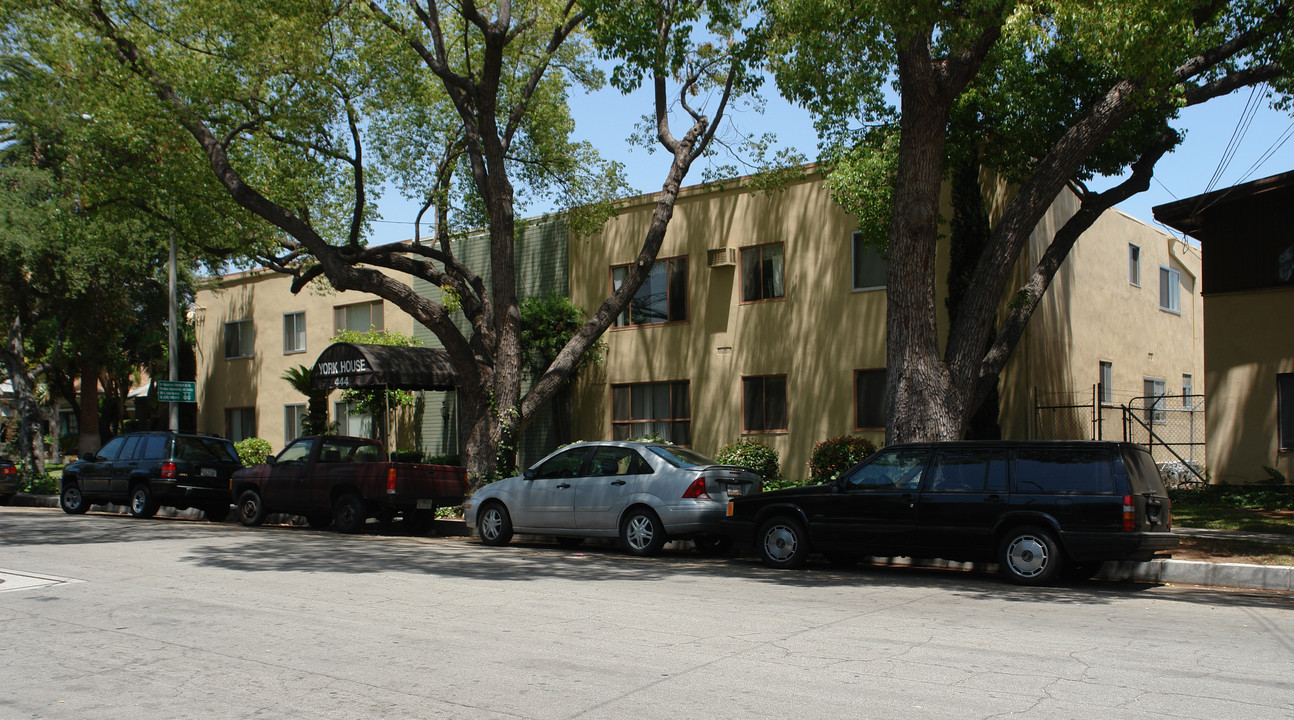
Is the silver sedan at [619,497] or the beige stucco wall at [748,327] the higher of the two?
the beige stucco wall at [748,327]

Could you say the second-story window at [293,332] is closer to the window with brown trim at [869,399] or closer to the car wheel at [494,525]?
the car wheel at [494,525]

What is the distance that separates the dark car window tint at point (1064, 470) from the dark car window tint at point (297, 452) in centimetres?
1202

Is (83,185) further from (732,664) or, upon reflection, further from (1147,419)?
(1147,419)

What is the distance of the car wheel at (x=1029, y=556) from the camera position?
1101cm

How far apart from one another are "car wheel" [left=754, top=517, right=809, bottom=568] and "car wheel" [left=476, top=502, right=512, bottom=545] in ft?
13.8

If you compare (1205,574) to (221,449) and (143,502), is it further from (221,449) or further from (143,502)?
(143,502)

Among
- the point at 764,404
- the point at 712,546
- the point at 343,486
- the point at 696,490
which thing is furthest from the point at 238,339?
the point at 696,490

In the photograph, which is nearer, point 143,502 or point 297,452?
point 297,452

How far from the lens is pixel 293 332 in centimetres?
3150

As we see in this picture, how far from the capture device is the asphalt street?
19.5 feet

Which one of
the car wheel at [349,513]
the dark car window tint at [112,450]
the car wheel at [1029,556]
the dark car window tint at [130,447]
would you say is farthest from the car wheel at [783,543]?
the dark car window tint at [112,450]

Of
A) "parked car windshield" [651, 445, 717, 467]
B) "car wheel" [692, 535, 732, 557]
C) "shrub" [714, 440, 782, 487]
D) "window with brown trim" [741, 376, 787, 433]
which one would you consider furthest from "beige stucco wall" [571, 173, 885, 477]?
"parked car windshield" [651, 445, 717, 467]

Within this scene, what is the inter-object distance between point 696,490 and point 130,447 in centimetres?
1337

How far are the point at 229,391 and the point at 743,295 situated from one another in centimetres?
1906
